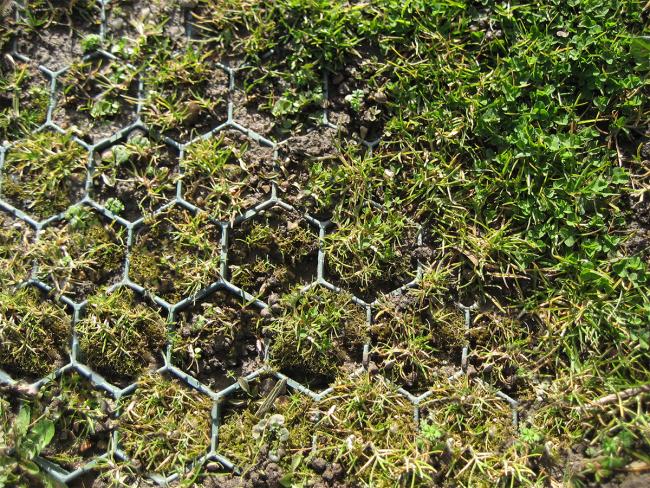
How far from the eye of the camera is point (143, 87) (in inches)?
116

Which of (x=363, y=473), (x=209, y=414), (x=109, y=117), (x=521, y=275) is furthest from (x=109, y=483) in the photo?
(x=521, y=275)

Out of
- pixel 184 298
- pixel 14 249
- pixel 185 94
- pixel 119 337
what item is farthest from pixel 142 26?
pixel 119 337

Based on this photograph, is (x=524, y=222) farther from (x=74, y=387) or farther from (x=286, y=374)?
(x=74, y=387)

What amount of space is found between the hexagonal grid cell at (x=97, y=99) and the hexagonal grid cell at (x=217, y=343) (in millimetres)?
897

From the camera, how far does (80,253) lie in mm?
2797

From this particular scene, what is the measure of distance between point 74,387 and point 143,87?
129cm

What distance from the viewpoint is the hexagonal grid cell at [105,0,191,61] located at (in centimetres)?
298

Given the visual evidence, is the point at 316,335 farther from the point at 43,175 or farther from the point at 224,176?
the point at 43,175

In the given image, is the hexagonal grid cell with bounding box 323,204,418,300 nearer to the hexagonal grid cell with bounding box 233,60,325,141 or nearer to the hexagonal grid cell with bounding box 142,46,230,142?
the hexagonal grid cell with bounding box 233,60,325,141

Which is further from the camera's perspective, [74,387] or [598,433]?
[74,387]

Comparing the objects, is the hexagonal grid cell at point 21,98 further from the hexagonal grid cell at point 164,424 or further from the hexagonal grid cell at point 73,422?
the hexagonal grid cell at point 164,424

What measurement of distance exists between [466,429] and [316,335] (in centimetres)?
68

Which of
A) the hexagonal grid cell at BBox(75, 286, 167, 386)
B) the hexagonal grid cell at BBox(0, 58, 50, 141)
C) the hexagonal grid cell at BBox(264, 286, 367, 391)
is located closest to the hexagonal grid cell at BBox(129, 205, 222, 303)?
the hexagonal grid cell at BBox(75, 286, 167, 386)

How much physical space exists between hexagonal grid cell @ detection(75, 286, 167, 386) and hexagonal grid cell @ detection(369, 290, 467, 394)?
2.86ft
